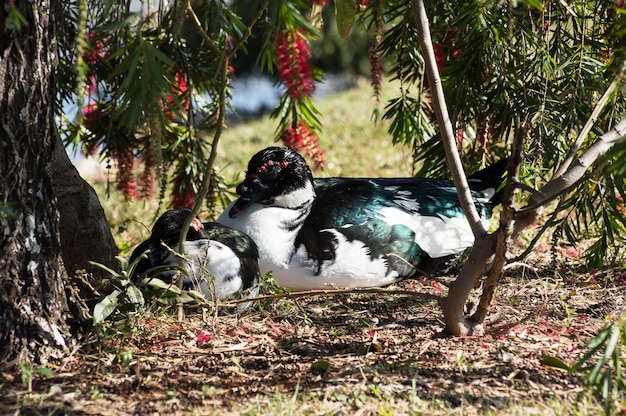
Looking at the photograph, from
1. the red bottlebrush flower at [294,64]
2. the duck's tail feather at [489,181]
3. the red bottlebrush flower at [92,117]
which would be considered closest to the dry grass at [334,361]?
the duck's tail feather at [489,181]

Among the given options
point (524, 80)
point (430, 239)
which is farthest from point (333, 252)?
point (524, 80)

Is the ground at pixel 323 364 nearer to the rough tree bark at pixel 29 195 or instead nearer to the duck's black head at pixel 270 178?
the rough tree bark at pixel 29 195

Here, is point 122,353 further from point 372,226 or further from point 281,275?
point 372,226

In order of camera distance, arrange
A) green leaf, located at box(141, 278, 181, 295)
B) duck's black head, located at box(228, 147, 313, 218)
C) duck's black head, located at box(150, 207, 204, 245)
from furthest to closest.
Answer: duck's black head, located at box(228, 147, 313, 218) < duck's black head, located at box(150, 207, 204, 245) < green leaf, located at box(141, 278, 181, 295)

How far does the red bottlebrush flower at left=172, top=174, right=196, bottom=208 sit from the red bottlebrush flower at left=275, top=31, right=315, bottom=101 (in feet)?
2.88

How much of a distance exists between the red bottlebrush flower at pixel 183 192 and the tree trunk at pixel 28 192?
5.29ft

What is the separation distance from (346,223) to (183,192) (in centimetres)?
102

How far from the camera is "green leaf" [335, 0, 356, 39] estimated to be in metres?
2.58

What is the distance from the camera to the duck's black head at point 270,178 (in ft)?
12.2

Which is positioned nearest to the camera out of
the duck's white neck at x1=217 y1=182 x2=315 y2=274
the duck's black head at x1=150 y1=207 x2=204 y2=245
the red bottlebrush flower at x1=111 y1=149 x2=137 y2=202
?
the duck's black head at x1=150 y1=207 x2=204 y2=245

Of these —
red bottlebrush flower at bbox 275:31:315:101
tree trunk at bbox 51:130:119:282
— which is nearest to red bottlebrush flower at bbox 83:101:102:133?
tree trunk at bbox 51:130:119:282

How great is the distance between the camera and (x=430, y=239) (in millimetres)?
3744

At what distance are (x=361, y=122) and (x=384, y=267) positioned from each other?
19.1 feet

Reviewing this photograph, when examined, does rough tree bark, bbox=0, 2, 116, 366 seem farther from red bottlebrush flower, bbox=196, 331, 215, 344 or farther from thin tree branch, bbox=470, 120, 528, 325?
thin tree branch, bbox=470, 120, 528, 325
